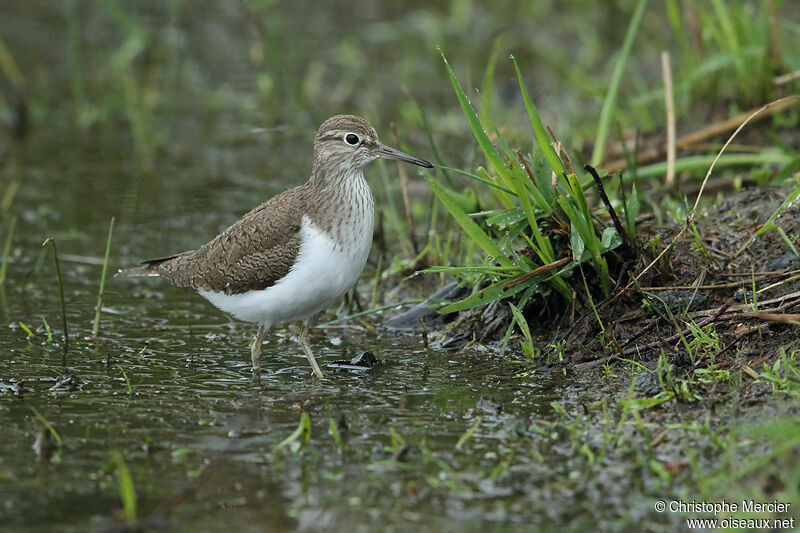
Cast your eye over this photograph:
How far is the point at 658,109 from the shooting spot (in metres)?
10.2

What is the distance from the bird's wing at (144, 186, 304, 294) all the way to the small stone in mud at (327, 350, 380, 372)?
708 millimetres

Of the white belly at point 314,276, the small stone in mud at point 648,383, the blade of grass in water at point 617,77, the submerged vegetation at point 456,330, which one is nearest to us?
the submerged vegetation at point 456,330

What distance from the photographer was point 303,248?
657cm

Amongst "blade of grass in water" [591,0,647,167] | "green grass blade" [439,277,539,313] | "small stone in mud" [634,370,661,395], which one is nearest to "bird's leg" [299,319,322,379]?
"green grass blade" [439,277,539,313]

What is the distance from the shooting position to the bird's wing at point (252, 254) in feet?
22.0

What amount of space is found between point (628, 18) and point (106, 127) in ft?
24.2

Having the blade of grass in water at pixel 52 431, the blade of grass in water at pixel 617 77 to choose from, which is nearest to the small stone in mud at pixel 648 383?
the blade of grass in water at pixel 617 77

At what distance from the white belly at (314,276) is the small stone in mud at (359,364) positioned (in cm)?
40

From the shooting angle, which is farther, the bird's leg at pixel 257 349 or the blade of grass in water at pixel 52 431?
the bird's leg at pixel 257 349

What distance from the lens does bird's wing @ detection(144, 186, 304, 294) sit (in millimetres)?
6695

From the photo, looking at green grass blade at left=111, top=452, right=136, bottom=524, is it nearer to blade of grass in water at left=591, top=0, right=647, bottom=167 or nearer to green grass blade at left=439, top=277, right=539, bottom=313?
green grass blade at left=439, top=277, right=539, bottom=313

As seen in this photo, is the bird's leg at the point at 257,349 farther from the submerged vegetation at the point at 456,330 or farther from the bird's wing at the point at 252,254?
the bird's wing at the point at 252,254
